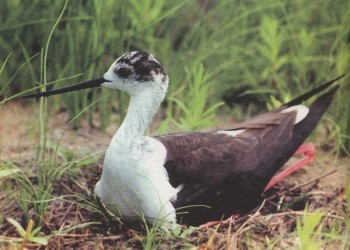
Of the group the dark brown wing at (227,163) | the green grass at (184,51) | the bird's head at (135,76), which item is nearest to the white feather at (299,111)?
the dark brown wing at (227,163)

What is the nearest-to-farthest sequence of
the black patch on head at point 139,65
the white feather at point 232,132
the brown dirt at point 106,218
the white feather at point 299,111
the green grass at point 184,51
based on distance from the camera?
the brown dirt at point 106,218
the black patch on head at point 139,65
the white feather at point 232,132
the white feather at point 299,111
the green grass at point 184,51

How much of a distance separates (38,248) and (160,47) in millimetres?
1699

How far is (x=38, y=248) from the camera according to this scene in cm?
340

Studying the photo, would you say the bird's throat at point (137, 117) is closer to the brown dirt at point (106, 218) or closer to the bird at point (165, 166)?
the bird at point (165, 166)

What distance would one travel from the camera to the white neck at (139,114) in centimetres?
362

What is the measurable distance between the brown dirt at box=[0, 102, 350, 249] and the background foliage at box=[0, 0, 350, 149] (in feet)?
0.49

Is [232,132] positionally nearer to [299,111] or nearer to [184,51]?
[299,111]

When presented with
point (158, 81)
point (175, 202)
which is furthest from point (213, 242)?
point (158, 81)

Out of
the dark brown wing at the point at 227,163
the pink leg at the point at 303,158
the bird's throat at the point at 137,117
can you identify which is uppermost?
the bird's throat at the point at 137,117

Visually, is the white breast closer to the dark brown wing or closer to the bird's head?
the dark brown wing

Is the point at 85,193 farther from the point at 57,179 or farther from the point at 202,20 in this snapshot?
the point at 202,20

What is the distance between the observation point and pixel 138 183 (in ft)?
11.4

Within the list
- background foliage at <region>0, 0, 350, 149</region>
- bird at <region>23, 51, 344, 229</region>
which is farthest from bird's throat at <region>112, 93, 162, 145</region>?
background foliage at <region>0, 0, 350, 149</region>

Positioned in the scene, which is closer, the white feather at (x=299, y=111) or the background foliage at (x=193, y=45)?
the white feather at (x=299, y=111)
